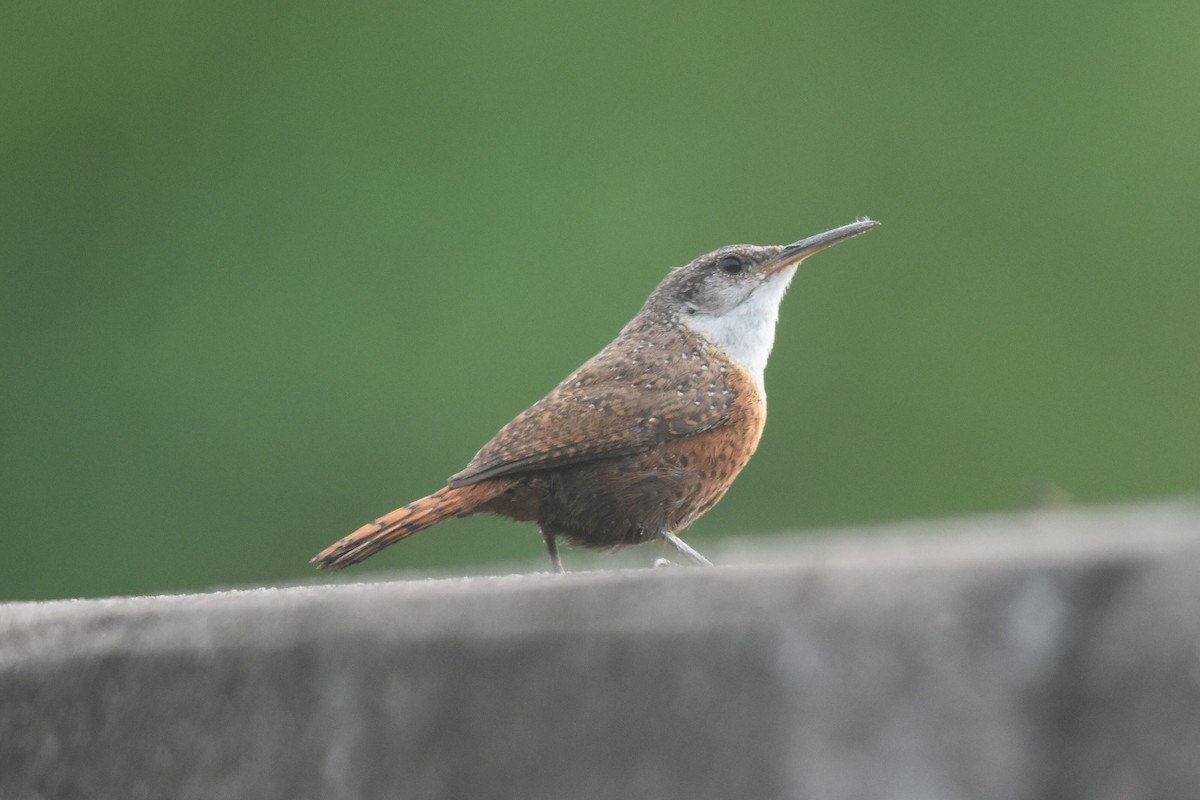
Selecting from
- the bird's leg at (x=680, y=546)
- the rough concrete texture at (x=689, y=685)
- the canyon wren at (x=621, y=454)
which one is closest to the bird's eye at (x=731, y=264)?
the canyon wren at (x=621, y=454)

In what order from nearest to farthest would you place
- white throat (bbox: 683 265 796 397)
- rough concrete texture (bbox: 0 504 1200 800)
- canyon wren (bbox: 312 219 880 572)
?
rough concrete texture (bbox: 0 504 1200 800) → canyon wren (bbox: 312 219 880 572) → white throat (bbox: 683 265 796 397)

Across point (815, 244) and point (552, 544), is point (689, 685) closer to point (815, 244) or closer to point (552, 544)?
point (552, 544)

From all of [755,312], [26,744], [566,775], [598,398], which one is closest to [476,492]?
[598,398]

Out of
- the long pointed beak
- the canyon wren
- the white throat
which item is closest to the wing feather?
the canyon wren

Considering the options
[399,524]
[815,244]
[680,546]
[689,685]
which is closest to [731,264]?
[815,244]

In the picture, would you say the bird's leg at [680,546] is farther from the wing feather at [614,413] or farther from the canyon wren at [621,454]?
the wing feather at [614,413]

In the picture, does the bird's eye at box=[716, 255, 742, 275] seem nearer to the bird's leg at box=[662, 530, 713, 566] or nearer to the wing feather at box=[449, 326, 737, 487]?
the wing feather at box=[449, 326, 737, 487]

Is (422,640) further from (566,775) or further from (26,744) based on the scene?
(26,744)
